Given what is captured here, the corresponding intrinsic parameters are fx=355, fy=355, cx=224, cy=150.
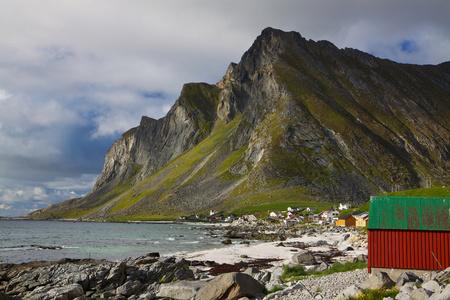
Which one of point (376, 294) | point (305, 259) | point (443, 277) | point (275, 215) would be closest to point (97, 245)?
point (305, 259)

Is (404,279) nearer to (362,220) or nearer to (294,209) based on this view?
(362,220)

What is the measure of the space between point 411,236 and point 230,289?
543 inches

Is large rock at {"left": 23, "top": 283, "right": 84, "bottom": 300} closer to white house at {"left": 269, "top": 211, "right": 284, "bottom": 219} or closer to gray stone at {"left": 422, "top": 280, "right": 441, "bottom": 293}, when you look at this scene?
gray stone at {"left": 422, "top": 280, "right": 441, "bottom": 293}

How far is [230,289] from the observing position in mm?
22078

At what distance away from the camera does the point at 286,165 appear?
183 m

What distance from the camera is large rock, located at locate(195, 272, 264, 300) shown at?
2192cm

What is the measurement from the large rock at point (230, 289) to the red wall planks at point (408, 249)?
930 centimetres

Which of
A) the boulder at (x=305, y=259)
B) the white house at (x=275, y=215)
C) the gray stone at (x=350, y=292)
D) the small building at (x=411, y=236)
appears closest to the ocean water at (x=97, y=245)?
the boulder at (x=305, y=259)

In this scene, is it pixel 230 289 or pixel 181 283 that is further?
pixel 181 283

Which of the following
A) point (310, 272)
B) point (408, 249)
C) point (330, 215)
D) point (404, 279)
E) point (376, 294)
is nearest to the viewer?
point (376, 294)

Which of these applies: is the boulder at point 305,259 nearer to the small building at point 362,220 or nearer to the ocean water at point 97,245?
the ocean water at point 97,245

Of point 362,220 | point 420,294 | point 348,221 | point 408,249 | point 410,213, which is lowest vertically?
point 348,221

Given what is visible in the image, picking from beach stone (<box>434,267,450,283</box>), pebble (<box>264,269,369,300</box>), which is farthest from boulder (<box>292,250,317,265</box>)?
beach stone (<box>434,267,450,283</box>)

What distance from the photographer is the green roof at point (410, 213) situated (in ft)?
83.7
